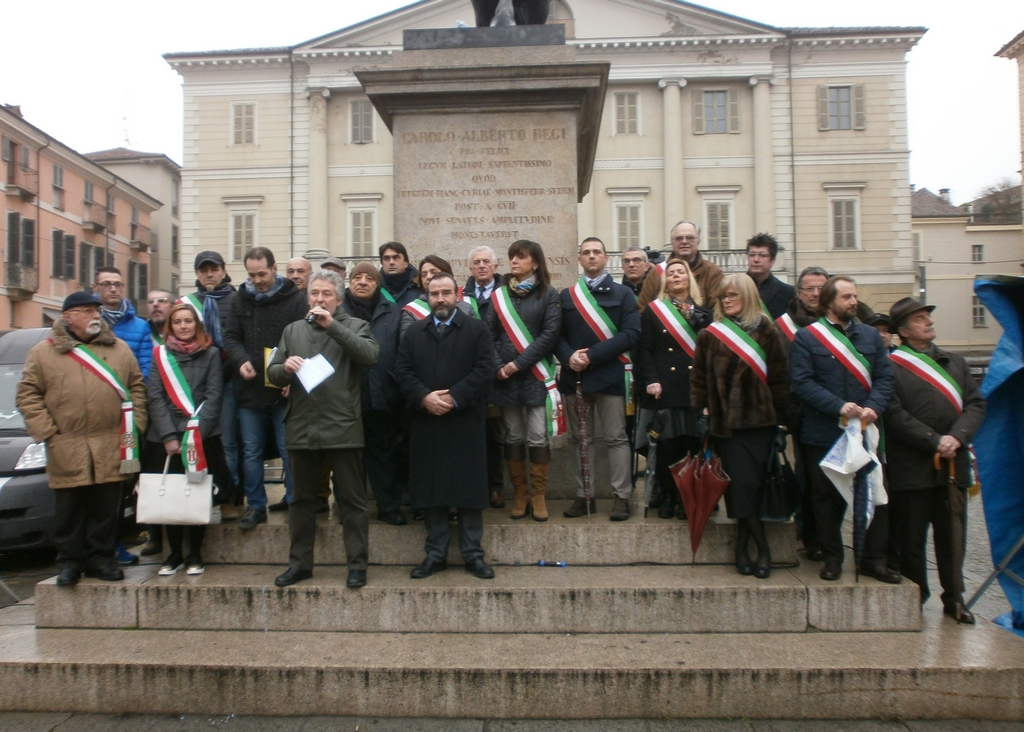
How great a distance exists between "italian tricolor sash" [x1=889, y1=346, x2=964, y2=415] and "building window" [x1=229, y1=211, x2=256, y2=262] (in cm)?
3644

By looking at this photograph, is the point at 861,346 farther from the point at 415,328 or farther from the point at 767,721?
the point at 415,328

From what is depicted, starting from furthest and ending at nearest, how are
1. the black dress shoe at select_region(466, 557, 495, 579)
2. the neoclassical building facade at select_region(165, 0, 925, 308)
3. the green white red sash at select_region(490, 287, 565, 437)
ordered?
the neoclassical building facade at select_region(165, 0, 925, 308), the green white red sash at select_region(490, 287, 565, 437), the black dress shoe at select_region(466, 557, 495, 579)

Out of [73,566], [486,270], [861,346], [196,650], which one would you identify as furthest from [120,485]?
[861,346]

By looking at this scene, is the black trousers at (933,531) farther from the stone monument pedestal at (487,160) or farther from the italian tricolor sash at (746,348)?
the stone monument pedestal at (487,160)

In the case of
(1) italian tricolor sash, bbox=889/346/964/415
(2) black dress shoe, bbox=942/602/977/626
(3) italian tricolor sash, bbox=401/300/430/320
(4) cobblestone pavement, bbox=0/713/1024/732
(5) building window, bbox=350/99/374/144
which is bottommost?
(4) cobblestone pavement, bbox=0/713/1024/732

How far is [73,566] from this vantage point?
5039 mm

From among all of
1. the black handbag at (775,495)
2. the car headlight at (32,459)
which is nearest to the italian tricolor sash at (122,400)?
the car headlight at (32,459)

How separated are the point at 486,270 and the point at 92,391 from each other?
271 cm

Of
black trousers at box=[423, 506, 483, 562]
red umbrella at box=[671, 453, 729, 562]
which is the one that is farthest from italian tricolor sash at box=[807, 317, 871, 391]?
black trousers at box=[423, 506, 483, 562]

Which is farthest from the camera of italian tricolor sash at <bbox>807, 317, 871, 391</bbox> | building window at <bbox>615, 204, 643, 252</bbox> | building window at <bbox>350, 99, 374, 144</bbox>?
building window at <bbox>350, 99, 374, 144</bbox>

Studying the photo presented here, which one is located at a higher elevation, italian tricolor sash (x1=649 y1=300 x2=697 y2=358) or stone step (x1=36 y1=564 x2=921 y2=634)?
italian tricolor sash (x1=649 y1=300 x2=697 y2=358)

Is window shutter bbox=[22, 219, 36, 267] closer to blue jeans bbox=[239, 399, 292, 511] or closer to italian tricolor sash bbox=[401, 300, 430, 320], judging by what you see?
blue jeans bbox=[239, 399, 292, 511]

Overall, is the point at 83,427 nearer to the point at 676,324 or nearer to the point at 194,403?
the point at 194,403

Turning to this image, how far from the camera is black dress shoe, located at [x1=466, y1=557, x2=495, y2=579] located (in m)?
4.90
